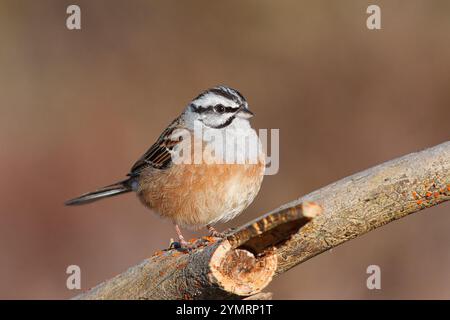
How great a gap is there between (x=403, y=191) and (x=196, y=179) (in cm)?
191

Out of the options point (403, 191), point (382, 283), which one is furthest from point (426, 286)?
point (403, 191)

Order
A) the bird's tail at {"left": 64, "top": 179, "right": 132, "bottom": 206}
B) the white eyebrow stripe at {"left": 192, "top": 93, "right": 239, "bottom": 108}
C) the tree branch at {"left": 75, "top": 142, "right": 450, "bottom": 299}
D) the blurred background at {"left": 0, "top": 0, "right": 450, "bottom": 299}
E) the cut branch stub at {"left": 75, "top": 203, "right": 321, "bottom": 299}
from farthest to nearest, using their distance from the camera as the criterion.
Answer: the blurred background at {"left": 0, "top": 0, "right": 450, "bottom": 299}, the bird's tail at {"left": 64, "top": 179, "right": 132, "bottom": 206}, the white eyebrow stripe at {"left": 192, "top": 93, "right": 239, "bottom": 108}, the tree branch at {"left": 75, "top": 142, "right": 450, "bottom": 299}, the cut branch stub at {"left": 75, "top": 203, "right": 321, "bottom": 299}

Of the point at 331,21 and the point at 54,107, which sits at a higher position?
the point at 331,21

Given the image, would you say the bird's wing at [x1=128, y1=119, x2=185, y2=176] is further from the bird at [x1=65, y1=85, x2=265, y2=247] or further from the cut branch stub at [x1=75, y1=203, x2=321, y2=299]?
the cut branch stub at [x1=75, y1=203, x2=321, y2=299]

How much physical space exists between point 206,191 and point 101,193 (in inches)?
59.5

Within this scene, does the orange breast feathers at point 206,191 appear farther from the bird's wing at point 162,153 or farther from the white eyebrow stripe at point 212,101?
the white eyebrow stripe at point 212,101

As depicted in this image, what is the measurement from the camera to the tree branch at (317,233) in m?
3.51

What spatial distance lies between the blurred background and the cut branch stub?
4.57 meters

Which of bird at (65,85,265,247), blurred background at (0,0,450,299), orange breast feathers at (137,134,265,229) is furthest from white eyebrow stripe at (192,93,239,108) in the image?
blurred background at (0,0,450,299)

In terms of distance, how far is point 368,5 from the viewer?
30.2ft

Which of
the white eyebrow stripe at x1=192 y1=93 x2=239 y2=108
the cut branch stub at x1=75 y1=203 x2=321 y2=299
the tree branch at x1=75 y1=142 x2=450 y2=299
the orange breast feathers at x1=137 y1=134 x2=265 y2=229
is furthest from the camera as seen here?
the white eyebrow stripe at x1=192 y1=93 x2=239 y2=108

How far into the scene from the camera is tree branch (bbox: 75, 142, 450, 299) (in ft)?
11.5

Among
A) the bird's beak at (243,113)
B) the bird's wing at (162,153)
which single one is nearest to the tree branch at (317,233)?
the bird's beak at (243,113)
